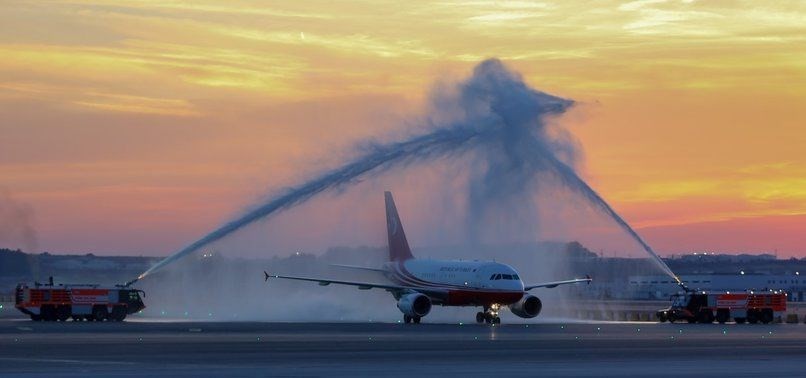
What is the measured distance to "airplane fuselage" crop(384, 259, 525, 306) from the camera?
7888cm

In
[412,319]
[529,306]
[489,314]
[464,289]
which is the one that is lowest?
[412,319]

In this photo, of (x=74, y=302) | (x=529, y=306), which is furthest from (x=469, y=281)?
(x=74, y=302)

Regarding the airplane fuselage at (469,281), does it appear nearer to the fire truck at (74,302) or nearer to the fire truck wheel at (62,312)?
the fire truck at (74,302)

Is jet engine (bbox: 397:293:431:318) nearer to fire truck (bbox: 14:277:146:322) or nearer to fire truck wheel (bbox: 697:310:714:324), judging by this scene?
fire truck wheel (bbox: 697:310:714:324)

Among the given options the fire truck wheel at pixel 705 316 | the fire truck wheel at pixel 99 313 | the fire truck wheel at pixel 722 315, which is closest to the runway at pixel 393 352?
the fire truck wheel at pixel 99 313

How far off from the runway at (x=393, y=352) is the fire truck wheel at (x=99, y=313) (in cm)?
1308

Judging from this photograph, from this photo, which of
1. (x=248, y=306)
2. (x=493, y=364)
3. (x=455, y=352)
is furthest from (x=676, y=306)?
(x=493, y=364)

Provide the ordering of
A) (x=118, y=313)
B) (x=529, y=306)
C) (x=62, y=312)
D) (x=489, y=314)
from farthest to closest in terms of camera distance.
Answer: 1. (x=118, y=313)
2. (x=62, y=312)
3. (x=529, y=306)
4. (x=489, y=314)

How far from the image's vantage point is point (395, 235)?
306 feet

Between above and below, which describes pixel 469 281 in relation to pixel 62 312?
above

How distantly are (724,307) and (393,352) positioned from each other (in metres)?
41.4

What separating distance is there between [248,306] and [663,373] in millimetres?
64644

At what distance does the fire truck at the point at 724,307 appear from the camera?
271 feet

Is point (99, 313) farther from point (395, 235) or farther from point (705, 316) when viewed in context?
point (705, 316)
